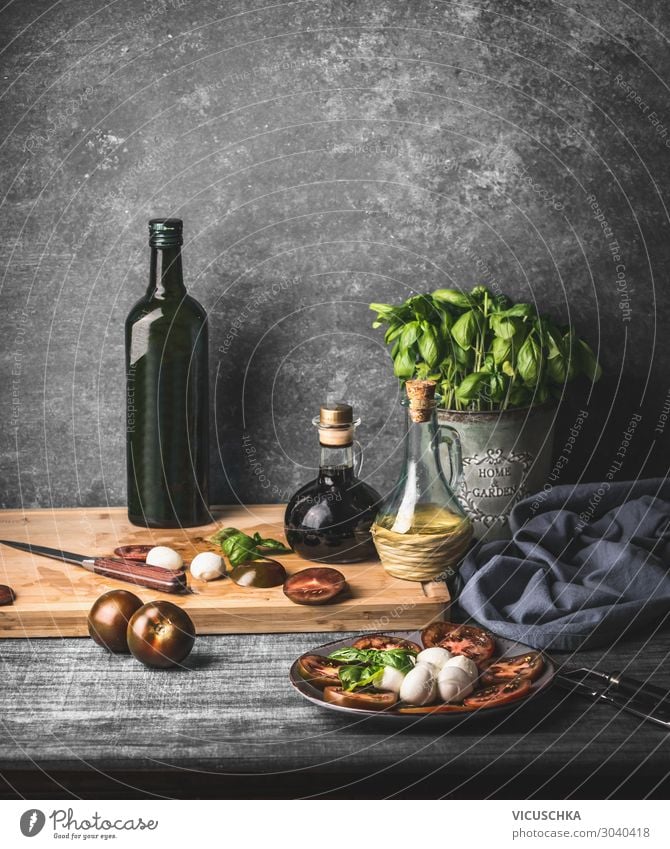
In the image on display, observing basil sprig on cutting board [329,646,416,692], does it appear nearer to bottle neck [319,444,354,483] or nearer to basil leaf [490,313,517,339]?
bottle neck [319,444,354,483]

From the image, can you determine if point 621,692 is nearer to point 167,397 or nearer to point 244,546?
point 244,546

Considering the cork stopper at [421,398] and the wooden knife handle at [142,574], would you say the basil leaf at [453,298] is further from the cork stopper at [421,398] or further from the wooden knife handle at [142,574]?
the wooden knife handle at [142,574]

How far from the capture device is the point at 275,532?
3.92 ft

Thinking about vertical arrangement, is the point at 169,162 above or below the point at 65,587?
above

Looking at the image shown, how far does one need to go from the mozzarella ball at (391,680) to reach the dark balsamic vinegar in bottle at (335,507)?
11.7 inches

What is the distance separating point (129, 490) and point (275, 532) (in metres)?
0.19

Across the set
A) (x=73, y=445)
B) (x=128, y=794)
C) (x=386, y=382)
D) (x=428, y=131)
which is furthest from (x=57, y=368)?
(x=128, y=794)

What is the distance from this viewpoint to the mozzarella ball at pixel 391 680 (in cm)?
78

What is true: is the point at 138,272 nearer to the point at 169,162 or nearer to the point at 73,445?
the point at 169,162

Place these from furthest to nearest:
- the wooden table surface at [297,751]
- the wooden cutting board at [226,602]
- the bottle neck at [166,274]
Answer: the bottle neck at [166,274]
the wooden cutting board at [226,602]
the wooden table surface at [297,751]

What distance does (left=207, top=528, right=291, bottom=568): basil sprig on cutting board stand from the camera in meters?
1.06

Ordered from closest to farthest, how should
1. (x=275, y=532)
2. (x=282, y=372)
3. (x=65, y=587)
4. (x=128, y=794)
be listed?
(x=128, y=794), (x=65, y=587), (x=275, y=532), (x=282, y=372)

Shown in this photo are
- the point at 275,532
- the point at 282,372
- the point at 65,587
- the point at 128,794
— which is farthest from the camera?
the point at 282,372
